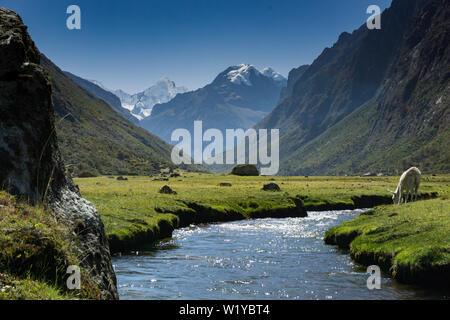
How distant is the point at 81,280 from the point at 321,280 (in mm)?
17720

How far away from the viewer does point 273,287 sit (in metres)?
23.3

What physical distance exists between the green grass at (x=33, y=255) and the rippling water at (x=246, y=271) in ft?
36.5

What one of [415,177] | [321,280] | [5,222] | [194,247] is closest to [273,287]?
[321,280]

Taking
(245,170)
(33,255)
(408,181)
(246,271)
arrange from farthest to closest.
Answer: (245,170) → (408,181) → (246,271) → (33,255)

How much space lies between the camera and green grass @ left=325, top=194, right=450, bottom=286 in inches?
869

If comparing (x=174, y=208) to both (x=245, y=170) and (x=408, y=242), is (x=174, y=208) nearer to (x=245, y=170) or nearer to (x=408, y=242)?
(x=408, y=242)

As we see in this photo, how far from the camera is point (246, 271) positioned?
1081 inches

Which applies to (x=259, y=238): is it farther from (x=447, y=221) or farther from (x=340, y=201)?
(x=340, y=201)

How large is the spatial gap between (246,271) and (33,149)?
18.8m

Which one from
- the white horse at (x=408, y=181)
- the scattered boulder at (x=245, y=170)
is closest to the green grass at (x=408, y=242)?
the white horse at (x=408, y=181)

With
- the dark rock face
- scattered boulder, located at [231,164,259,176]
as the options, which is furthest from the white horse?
scattered boulder, located at [231,164,259,176]

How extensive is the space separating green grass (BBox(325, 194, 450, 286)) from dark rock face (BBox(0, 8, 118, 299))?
56.9 feet

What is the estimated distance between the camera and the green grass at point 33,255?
8.70 metres

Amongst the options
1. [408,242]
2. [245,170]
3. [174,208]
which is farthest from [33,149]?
[245,170]
